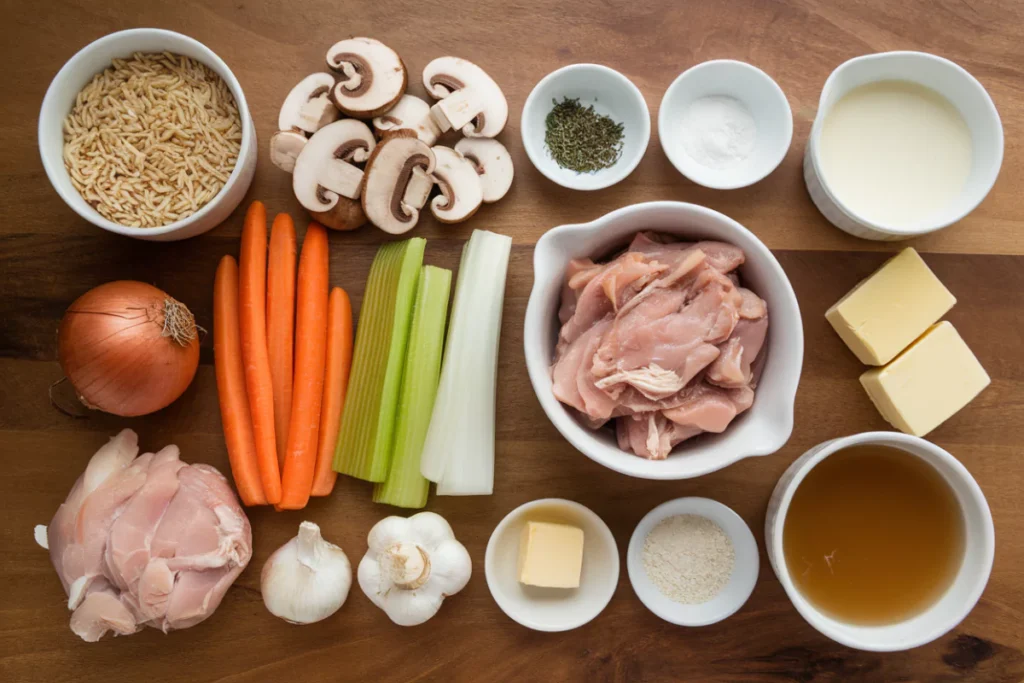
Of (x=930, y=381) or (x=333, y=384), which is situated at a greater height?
(x=930, y=381)

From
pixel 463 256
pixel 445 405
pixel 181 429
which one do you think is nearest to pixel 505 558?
pixel 445 405

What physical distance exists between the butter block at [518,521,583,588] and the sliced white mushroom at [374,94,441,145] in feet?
3.45

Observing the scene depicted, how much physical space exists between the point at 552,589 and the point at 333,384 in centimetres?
79

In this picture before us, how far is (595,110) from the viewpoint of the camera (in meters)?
2.04

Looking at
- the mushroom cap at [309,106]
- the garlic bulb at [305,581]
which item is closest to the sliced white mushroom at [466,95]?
the mushroom cap at [309,106]

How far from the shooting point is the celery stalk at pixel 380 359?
6.45ft

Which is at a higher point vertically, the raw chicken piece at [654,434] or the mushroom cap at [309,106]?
the mushroom cap at [309,106]

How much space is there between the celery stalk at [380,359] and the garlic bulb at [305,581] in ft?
0.69

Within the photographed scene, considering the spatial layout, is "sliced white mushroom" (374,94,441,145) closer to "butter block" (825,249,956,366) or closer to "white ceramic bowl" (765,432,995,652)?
"butter block" (825,249,956,366)

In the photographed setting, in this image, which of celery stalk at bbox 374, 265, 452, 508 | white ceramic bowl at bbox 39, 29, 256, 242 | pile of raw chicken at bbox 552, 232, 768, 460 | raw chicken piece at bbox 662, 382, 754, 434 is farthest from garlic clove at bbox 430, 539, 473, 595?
white ceramic bowl at bbox 39, 29, 256, 242

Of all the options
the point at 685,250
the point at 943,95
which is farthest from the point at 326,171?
the point at 943,95

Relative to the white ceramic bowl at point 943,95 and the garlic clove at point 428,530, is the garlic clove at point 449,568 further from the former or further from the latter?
the white ceramic bowl at point 943,95

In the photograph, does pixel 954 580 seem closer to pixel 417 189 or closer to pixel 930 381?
pixel 930 381

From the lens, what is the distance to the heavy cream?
1.93m
